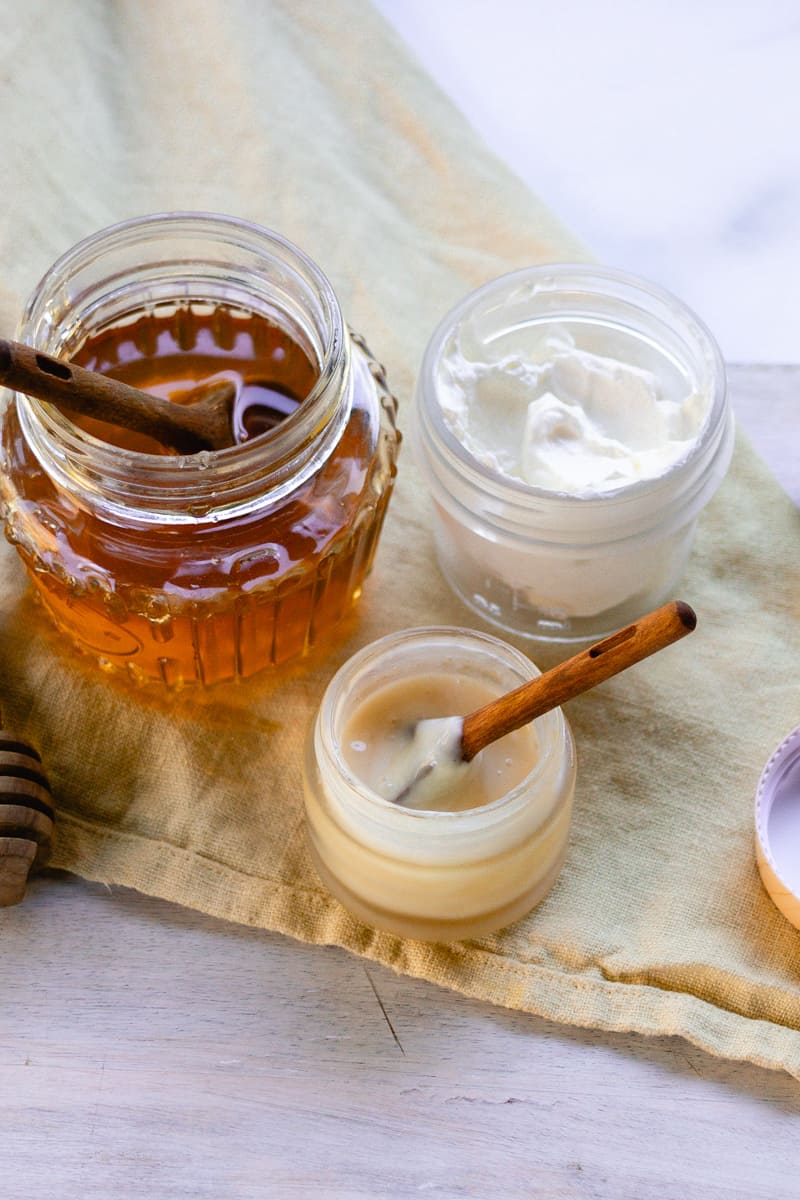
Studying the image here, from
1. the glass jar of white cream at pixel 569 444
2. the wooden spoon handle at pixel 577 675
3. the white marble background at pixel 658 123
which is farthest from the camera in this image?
the white marble background at pixel 658 123

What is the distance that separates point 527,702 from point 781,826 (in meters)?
0.28

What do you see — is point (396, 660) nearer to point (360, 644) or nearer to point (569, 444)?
point (360, 644)

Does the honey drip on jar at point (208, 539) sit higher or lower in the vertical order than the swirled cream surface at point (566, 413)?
higher

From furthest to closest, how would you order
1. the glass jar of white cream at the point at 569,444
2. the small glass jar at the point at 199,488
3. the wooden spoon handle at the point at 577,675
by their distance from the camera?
the glass jar of white cream at the point at 569,444 → the small glass jar at the point at 199,488 → the wooden spoon handle at the point at 577,675

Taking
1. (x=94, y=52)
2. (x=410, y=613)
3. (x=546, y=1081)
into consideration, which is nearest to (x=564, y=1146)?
(x=546, y=1081)

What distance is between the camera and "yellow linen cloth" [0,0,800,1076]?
1225 millimetres

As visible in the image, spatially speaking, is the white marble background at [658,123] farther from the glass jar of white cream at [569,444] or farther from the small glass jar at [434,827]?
the small glass jar at [434,827]

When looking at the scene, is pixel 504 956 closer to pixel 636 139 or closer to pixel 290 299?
pixel 290 299

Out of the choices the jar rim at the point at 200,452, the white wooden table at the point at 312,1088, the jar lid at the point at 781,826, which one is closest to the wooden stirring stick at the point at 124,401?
the jar rim at the point at 200,452

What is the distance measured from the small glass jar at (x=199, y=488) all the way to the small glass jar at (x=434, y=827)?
4.1 inches

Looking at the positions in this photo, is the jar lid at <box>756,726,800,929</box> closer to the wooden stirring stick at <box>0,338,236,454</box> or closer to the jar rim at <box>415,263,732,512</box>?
the jar rim at <box>415,263,732,512</box>

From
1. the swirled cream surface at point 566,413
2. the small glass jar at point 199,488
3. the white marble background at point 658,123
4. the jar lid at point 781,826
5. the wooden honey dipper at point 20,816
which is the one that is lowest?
the jar lid at point 781,826

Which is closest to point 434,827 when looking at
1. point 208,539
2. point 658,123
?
point 208,539

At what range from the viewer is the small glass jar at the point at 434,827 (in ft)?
3.73
